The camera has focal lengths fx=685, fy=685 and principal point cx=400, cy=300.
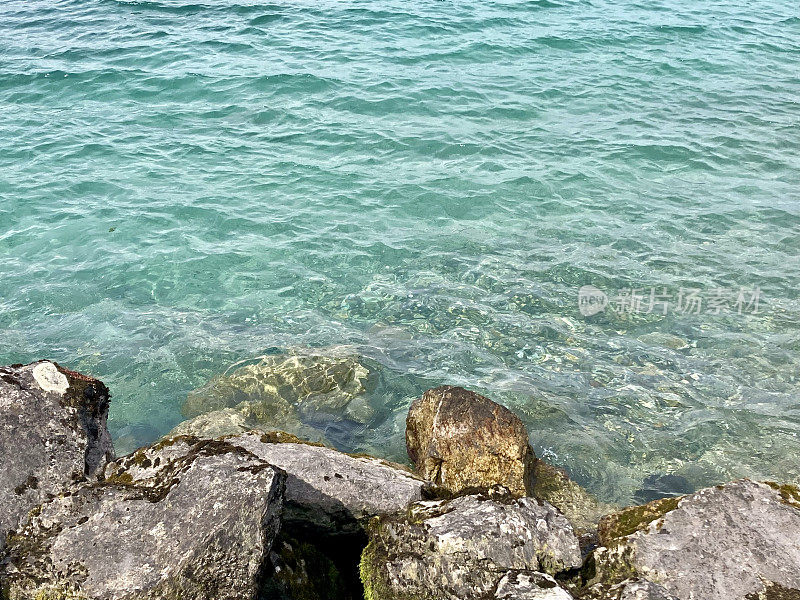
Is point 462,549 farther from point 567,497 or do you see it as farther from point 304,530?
point 567,497

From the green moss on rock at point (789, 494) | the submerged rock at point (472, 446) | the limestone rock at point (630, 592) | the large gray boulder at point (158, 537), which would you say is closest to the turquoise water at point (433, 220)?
the submerged rock at point (472, 446)

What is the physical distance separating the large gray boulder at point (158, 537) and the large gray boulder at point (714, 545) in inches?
97.1

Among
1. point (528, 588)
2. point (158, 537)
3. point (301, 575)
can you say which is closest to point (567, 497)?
point (528, 588)

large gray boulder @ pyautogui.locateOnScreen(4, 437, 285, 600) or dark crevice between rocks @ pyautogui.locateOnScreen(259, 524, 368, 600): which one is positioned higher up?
large gray boulder @ pyautogui.locateOnScreen(4, 437, 285, 600)

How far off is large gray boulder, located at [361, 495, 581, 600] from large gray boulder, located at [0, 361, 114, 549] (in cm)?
237

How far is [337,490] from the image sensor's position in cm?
547

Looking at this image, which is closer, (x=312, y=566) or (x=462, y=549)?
(x=462, y=549)

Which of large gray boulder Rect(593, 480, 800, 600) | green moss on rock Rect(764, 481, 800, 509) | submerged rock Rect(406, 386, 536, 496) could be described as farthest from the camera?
submerged rock Rect(406, 386, 536, 496)

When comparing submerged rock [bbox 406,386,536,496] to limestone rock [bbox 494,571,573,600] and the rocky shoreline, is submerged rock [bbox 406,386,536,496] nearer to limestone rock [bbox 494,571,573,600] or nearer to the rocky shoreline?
the rocky shoreline

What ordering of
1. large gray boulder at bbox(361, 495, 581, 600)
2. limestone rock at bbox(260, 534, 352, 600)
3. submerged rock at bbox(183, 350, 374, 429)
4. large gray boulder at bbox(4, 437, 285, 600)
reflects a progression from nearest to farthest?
large gray boulder at bbox(4, 437, 285, 600)
large gray boulder at bbox(361, 495, 581, 600)
limestone rock at bbox(260, 534, 352, 600)
submerged rock at bbox(183, 350, 374, 429)

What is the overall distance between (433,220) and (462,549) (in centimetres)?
908

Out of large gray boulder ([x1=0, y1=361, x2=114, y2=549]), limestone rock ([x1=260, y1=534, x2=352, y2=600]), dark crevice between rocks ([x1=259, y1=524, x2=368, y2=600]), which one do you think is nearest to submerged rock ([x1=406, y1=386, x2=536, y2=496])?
dark crevice between rocks ([x1=259, y1=524, x2=368, y2=600])

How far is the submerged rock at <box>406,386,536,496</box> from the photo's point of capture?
6.66 m

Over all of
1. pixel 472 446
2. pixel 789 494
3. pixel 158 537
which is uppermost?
pixel 158 537
